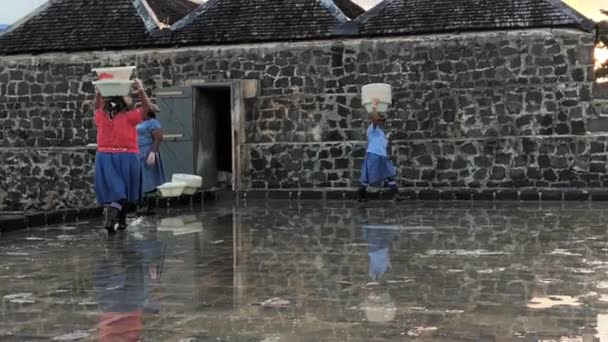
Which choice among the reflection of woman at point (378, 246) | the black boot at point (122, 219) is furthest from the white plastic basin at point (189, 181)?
the reflection of woman at point (378, 246)

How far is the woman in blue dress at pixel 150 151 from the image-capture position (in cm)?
1040

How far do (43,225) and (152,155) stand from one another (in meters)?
1.65

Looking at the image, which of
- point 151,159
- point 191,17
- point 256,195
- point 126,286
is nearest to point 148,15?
point 191,17

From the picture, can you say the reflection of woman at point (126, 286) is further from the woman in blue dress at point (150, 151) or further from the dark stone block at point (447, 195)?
the dark stone block at point (447, 195)

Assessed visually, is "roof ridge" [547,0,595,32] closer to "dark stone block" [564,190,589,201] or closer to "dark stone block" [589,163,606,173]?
"dark stone block" [589,163,606,173]

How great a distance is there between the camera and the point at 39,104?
17188mm

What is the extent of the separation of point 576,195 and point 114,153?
7979mm

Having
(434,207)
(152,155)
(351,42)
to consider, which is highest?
(351,42)

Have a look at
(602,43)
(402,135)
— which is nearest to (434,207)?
(402,135)

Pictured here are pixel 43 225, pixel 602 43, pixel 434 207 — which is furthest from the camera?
pixel 602 43

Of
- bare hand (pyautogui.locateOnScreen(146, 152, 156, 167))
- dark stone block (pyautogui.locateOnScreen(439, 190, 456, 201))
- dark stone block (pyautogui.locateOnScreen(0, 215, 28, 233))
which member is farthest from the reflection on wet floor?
dark stone block (pyautogui.locateOnScreen(439, 190, 456, 201))

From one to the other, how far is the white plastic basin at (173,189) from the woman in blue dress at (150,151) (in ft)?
4.57

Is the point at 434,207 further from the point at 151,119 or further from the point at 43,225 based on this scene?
the point at 43,225

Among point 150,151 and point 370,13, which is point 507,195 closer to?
point 370,13
